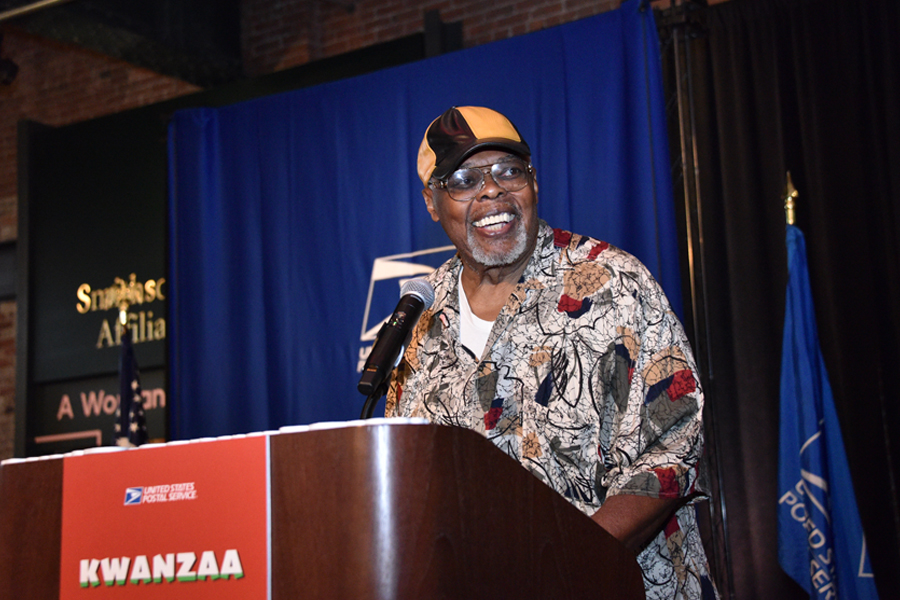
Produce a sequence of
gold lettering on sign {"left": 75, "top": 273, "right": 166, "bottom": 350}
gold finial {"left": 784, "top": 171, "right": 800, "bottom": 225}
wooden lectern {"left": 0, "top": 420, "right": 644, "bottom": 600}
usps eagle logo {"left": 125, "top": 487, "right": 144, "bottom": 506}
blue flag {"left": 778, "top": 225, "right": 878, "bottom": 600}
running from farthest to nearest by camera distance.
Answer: gold lettering on sign {"left": 75, "top": 273, "right": 166, "bottom": 350}, gold finial {"left": 784, "top": 171, "right": 800, "bottom": 225}, blue flag {"left": 778, "top": 225, "right": 878, "bottom": 600}, usps eagle logo {"left": 125, "top": 487, "right": 144, "bottom": 506}, wooden lectern {"left": 0, "top": 420, "right": 644, "bottom": 600}

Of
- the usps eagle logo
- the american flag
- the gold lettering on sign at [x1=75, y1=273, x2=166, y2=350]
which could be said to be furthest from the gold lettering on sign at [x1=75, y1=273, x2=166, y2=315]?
the usps eagle logo

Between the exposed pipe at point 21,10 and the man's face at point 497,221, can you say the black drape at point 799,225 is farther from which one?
the exposed pipe at point 21,10

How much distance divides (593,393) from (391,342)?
0.37 metres

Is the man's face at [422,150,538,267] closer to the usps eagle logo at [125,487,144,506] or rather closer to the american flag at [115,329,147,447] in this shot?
the usps eagle logo at [125,487,144,506]

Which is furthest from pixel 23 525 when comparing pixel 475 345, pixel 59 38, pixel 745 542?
pixel 59 38

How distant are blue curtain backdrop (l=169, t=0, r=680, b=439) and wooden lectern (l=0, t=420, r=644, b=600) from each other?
2519mm

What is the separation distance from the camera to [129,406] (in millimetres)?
5027

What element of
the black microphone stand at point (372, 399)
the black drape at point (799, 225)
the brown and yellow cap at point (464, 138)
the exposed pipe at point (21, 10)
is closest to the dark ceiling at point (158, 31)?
the exposed pipe at point (21, 10)

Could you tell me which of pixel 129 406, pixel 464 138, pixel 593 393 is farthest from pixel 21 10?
pixel 593 393

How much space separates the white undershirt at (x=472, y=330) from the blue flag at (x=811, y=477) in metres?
2.00

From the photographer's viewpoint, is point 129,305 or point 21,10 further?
point 129,305

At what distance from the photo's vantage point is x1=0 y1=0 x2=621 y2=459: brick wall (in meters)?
5.67

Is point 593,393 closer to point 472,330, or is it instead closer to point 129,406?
point 472,330

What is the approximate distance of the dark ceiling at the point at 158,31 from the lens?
5.62 metres
